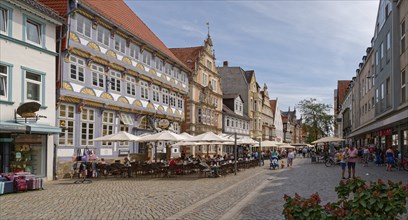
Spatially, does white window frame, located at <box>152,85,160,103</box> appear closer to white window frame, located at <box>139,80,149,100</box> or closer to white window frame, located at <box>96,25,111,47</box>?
white window frame, located at <box>139,80,149,100</box>

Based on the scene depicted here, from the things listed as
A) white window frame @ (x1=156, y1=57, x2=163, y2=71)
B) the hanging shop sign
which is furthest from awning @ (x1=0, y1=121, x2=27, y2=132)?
the hanging shop sign

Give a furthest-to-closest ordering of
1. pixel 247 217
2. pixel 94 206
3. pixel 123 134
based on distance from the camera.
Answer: pixel 123 134 < pixel 94 206 < pixel 247 217

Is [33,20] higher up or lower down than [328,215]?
higher up

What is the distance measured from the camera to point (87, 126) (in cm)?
2594

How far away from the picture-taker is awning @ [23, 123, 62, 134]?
1916 centimetres

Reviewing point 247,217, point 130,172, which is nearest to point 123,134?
point 130,172

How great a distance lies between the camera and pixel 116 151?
29281mm

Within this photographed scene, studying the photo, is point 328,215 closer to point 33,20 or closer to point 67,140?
point 33,20

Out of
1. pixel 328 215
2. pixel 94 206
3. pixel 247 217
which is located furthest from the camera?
pixel 94 206

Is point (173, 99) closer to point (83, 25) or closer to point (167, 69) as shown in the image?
point (167, 69)

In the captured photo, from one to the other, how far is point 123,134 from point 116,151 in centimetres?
504

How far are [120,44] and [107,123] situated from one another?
561cm

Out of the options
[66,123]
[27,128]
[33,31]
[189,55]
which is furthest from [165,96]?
[27,128]

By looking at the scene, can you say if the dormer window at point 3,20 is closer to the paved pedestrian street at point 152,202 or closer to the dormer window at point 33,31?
the dormer window at point 33,31
